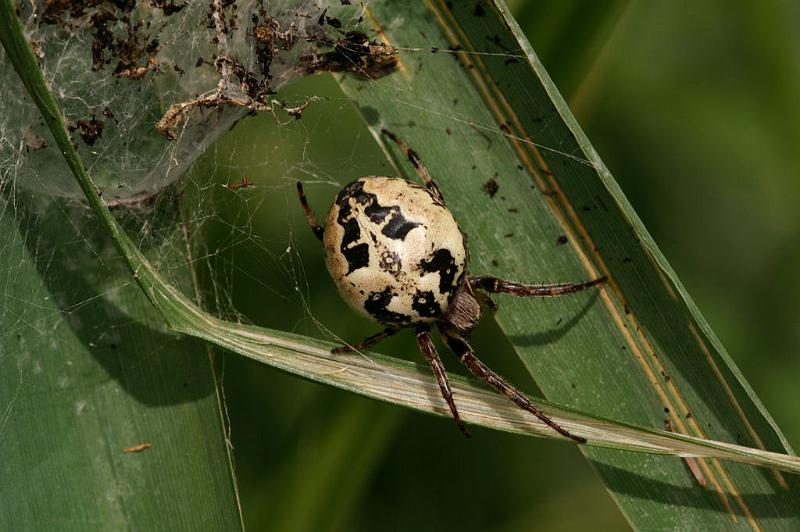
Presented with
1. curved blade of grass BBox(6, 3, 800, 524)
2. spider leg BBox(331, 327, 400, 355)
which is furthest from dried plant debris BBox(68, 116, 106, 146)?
spider leg BBox(331, 327, 400, 355)

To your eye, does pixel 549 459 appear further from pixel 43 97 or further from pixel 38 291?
pixel 43 97

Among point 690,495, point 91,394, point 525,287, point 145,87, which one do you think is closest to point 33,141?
point 145,87

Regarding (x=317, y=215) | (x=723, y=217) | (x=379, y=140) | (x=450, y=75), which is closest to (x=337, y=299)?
(x=317, y=215)

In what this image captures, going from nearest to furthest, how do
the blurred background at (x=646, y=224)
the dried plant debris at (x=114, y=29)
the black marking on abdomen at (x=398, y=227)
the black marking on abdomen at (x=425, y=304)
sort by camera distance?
the dried plant debris at (x=114, y=29) → the black marking on abdomen at (x=398, y=227) → the black marking on abdomen at (x=425, y=304) → the blurred background at (x=646, y=224)

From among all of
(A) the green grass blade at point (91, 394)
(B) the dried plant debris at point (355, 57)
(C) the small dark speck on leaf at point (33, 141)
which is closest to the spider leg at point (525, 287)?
(B) the dried plant debris at point (355, 57)

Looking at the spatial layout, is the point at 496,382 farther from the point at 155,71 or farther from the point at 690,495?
the point at 155,71

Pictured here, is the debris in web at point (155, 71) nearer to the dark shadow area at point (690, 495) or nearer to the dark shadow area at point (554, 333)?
the dark shadow area at point (554, 333)
